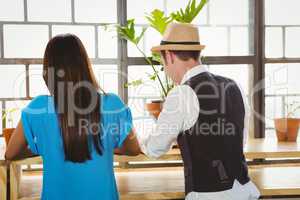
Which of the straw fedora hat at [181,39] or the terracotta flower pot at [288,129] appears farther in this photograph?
the terracotta flower pot at [288,129]

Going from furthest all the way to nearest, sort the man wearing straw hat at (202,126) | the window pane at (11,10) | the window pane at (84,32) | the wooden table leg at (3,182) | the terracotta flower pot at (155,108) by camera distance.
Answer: the window pane at (84,32) < the window pane at (11,10) < the terracotta flower pot at (155,108) < the wooden table leg at (3,182) < the man wearing straw hat at (202,126)

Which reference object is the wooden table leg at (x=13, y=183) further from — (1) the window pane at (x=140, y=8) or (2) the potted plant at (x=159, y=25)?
(1) the window pane at (x=140, y=8)

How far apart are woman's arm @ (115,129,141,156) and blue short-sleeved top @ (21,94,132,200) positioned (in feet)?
0.11

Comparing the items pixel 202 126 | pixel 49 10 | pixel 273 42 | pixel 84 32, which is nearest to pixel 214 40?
pixel 273 42

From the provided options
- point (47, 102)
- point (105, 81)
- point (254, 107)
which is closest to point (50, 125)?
point (47, 102)

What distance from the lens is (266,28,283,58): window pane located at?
10.5 ft

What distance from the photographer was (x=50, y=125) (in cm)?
158

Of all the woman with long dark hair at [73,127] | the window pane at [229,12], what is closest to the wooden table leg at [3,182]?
the woman with long dark hair at [73,127]

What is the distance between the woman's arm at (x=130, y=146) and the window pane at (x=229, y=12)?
1.65 m

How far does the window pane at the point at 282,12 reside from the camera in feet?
10.5

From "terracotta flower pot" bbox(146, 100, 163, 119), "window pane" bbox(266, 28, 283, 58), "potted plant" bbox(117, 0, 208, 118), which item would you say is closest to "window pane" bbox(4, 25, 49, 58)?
"potted plant" bbox(117, 0, 208, 118)

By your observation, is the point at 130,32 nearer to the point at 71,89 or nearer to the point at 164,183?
the point at 164,183

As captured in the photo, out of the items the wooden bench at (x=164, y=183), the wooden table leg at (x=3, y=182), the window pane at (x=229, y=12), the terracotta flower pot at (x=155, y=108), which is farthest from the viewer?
the window pane at (x=229, y=12)

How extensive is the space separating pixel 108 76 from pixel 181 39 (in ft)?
4.39
